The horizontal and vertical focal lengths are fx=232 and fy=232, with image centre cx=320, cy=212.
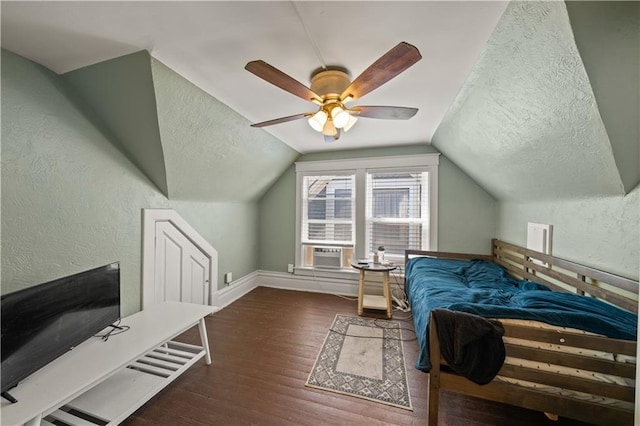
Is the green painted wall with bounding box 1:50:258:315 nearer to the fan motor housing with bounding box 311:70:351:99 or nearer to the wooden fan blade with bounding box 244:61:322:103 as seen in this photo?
the wooden fan blade with bounding box 244:61:322:103

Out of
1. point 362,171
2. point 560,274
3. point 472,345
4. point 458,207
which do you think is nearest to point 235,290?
point 362,171

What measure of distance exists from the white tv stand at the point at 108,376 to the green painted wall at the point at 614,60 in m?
2.82

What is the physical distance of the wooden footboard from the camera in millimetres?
1137

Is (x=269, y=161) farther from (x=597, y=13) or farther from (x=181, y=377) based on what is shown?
(x=597, y=13)

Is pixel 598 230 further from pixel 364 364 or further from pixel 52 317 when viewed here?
pixel 52 317

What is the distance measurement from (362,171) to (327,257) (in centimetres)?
146

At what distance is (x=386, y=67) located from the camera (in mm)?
1205

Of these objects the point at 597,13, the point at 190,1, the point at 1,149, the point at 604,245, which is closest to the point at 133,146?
the point at 1,149

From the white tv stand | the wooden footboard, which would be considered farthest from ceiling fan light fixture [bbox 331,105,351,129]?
the white tv stand

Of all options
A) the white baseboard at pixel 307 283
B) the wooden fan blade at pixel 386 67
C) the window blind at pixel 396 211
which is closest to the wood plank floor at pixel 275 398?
the white baseboard at pixel 307 283

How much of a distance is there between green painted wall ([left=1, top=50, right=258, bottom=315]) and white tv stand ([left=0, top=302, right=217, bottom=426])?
493 millimetres

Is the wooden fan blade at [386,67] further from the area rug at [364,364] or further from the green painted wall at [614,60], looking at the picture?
the area rug at [364,364]

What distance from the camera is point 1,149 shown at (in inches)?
51.4

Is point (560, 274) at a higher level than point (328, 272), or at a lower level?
higher
